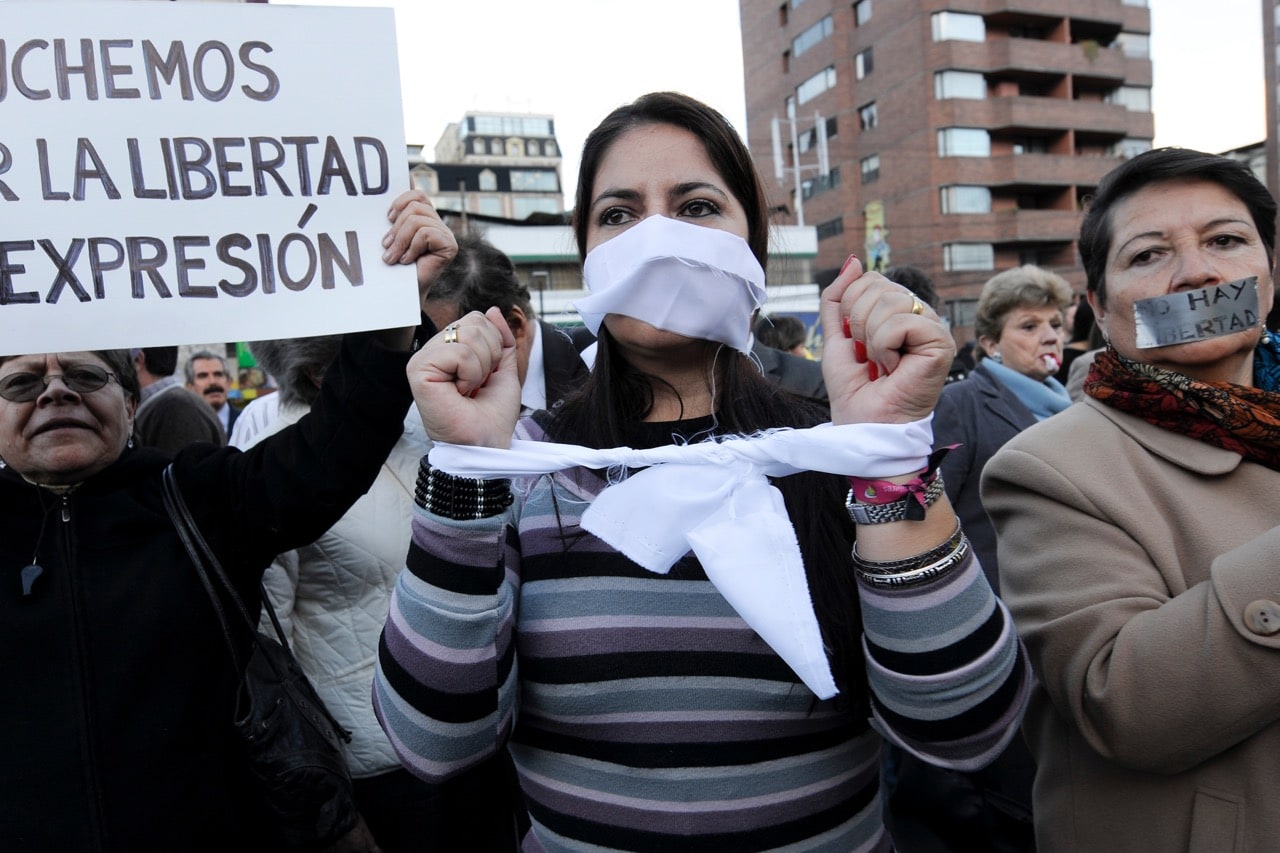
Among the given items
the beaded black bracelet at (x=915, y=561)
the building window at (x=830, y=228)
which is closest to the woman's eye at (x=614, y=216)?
the beaded black bracelet at (x=915, y=561)

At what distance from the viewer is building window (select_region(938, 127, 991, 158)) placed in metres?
39.9

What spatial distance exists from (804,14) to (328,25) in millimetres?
49392

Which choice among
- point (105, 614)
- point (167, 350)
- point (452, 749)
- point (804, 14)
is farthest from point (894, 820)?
point (804, 14)

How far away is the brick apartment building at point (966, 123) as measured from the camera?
130ft

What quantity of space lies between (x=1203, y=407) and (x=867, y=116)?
150 ft

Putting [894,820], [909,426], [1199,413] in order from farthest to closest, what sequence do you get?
[894,820] → [1199,413] → [909,426]

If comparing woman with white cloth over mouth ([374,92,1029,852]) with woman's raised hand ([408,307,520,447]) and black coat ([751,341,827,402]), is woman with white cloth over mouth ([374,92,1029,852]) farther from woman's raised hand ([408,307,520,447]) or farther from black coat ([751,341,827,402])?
black coat ([751,341,827,402])

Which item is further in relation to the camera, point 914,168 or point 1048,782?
point 914,168

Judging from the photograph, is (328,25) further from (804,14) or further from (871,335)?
(804,14)

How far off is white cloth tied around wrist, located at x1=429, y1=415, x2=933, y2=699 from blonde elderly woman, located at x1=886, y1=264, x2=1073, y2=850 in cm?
195

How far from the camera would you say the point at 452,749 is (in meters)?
1.36

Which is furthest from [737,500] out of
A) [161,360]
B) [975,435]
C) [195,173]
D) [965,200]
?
[965,200]

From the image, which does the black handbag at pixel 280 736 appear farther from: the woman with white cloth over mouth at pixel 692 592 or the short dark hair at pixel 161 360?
the short dark hair at pixel 161 360

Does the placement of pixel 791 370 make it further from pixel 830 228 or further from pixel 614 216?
pixel 830 228
